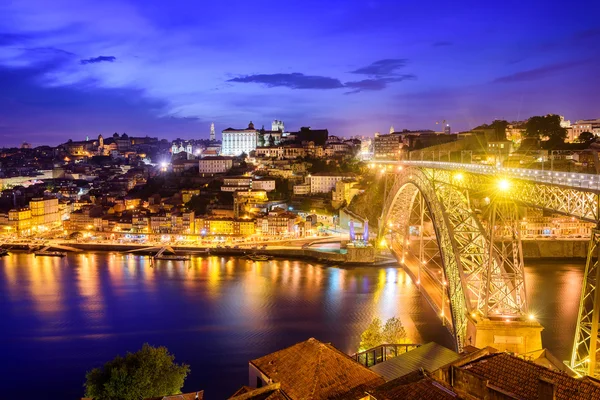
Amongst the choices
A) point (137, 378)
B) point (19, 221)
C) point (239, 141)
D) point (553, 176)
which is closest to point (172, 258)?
point (19, 221)

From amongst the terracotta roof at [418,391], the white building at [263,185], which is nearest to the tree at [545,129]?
the white building at [263,185]

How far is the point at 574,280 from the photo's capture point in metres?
12.0

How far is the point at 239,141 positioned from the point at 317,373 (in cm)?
2934

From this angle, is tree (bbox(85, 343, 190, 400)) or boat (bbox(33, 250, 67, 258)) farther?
boat (bbox(33, 250, 67, 258))

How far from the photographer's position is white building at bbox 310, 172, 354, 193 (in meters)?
21.8

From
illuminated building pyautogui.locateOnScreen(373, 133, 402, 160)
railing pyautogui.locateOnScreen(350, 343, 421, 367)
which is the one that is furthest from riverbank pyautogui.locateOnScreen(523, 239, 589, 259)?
illuminated building pyautogui.locateOnScreen(373, 133, 402, 160)

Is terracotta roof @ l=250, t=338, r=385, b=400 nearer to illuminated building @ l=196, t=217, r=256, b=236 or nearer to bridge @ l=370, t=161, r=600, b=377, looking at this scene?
bridge @ l=370, t=161, r=600, b=377

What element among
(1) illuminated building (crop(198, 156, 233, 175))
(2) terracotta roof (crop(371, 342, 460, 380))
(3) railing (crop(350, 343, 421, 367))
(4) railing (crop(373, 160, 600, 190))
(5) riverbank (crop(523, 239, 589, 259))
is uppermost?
(1) illuminated building (crop(198, 156, 233, 175))

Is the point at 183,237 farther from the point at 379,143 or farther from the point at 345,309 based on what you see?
the point at 379,143

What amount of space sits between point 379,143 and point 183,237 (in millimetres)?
13594

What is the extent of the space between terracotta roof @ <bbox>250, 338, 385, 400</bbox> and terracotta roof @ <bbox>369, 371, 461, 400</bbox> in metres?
0.54

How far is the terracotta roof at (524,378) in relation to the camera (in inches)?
102

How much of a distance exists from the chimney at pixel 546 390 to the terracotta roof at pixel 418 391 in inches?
16.1

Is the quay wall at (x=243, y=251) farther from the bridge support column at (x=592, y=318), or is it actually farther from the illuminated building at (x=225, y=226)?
the bridge support column at (x=592, y=318)
